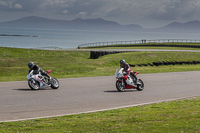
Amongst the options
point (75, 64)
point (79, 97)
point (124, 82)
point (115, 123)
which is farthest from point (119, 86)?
point (75, 64)

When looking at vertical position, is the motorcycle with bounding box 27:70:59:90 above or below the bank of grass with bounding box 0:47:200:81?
below

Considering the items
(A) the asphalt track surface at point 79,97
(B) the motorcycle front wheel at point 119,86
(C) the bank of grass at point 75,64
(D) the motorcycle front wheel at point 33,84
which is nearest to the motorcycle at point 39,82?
(D) the motorcycle front wheel at point 33,84

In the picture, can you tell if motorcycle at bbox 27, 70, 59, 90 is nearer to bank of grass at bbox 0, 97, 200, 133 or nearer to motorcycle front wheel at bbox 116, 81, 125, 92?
motorcycle front wheel at bbox 116, 81, 125, 92

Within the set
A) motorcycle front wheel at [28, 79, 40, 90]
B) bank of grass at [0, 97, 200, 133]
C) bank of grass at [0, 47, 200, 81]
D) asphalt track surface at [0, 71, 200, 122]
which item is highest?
bank of grass at [0, 47, 200, 81]

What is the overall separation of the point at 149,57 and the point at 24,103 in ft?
90.9

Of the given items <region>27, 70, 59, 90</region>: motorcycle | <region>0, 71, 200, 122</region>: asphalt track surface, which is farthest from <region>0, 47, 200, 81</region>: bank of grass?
<region>0, 71, 200, 122</region>: asphalt track surface

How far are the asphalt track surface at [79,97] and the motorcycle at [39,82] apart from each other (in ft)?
0.88

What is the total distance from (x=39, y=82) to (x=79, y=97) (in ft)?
10.5

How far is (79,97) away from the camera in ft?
50.0

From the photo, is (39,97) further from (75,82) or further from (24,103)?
(75,82)

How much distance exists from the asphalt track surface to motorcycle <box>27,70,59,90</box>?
269 millimetres

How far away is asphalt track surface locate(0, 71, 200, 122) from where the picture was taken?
12118 mm

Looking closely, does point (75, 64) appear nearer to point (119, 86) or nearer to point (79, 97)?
point (119, 86)

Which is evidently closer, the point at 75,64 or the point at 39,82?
the point at 39,82
